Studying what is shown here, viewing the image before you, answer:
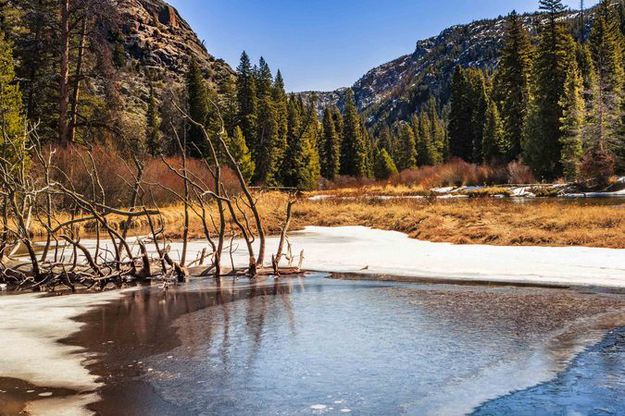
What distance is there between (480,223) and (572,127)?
3008 cm

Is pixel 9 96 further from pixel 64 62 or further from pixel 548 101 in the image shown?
pixel 548 101

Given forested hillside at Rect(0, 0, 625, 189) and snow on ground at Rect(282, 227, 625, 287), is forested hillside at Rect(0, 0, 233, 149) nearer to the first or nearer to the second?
forested hillside at Rect(0, 0, 625, 189)

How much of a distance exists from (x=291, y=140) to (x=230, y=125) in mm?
8932

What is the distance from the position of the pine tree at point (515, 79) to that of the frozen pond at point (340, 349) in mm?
49116

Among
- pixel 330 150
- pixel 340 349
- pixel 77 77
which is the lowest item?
pixel 340 349

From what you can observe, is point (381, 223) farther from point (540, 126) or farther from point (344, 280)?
point (540, 126)

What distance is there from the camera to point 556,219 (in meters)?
16.3

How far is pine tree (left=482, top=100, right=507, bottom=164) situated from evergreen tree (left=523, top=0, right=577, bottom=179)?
30.2 feet

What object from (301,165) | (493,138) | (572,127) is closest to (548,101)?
(572,127)

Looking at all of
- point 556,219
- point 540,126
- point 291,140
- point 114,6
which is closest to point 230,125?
point 291,140

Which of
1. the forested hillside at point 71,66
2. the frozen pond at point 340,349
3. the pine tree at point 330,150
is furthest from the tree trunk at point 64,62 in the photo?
the pine tree at point 330,150

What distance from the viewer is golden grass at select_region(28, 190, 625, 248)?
13984 mm

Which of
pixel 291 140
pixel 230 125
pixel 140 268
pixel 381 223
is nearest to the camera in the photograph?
pixel 140 268

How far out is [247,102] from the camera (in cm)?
6700
